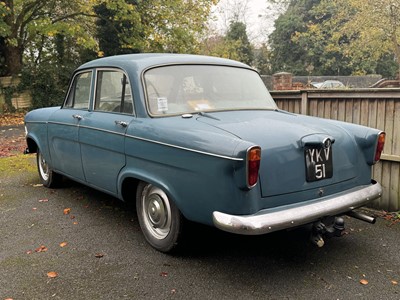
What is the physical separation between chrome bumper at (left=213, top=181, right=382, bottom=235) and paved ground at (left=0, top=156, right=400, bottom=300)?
538 millimetres

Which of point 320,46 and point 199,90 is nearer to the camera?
point 199,90

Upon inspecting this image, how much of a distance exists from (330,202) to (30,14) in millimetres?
18297

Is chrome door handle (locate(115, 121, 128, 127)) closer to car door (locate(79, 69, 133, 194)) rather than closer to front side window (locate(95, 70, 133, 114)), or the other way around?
car door (locate(79, 69, 133, 194))

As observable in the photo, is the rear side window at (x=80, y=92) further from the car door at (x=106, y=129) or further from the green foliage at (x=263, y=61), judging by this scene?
the green foliage at (x=263, y=61)

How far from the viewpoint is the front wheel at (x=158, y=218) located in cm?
327

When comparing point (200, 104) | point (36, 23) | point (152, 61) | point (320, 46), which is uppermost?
point (36, 23)

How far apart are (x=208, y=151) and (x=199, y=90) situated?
1152 millimetres

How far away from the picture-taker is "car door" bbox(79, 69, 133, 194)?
370 centimetres

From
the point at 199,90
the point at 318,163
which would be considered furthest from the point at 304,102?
the point at 318,163

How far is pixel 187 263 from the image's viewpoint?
3320mm

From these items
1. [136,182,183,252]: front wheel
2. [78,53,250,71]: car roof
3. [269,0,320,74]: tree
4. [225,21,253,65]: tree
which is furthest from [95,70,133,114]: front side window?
[269,0,320,74]: tree

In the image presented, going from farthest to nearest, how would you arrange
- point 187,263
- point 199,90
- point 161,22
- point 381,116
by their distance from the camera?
point 161,22 < point 381,116 < point 199,90 < point 187,263

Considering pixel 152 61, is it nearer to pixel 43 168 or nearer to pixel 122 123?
pixel 122 123

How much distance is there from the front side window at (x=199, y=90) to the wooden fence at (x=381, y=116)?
124 cm
